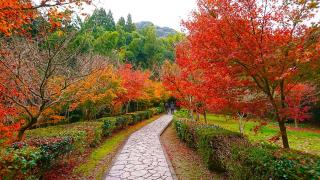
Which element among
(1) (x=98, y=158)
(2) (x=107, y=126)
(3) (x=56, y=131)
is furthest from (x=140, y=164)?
(2) (x=107, y=126)

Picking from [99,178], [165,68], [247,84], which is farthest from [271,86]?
[165,68]

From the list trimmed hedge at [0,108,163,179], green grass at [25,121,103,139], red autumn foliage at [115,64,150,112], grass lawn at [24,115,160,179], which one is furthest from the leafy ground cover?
red autumn foliage at [115,64,150,112]

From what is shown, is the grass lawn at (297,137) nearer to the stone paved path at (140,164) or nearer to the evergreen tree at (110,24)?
the stone paved path at (140,164)

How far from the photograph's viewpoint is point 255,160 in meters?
4.53

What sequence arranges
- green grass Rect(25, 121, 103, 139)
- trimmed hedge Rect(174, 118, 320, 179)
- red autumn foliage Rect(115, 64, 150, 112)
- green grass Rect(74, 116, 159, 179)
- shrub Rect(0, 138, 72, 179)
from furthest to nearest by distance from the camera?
1. red autumn foliage Rect(115, 64, 150, 112)
2. green grass Rect(25, 121, 103, 139)
3. green grass Rect(74, 116, 159, 179)
4. shrub Rect(0, 138, 72, 179)
5. trimmed hedge Rect(174, 118, 320, 179)

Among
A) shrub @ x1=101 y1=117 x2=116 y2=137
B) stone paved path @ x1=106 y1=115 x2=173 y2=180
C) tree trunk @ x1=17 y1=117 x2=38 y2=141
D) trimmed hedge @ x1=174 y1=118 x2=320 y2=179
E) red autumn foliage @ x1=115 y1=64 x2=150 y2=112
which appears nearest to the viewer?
trimmed hedge @ x1=174 y1=118 x2=320 y2=179

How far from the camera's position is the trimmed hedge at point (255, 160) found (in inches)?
143

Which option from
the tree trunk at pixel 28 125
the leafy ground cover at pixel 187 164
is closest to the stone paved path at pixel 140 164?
the leafy ground cover at pixel 187 164

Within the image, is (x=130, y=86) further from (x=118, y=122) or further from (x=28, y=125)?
(x=28, y=125)

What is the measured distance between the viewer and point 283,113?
5.79m

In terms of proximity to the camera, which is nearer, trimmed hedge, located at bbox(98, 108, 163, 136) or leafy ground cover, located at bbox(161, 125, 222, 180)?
leafy ground cover, located at bbox(161, 125, 222, 180)

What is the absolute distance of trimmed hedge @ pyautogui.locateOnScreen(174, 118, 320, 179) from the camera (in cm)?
362

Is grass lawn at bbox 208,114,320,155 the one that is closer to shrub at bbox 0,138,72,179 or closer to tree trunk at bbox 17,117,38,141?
shrub at bbox 0,138,72,179

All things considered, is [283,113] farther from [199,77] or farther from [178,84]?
[178,84]
